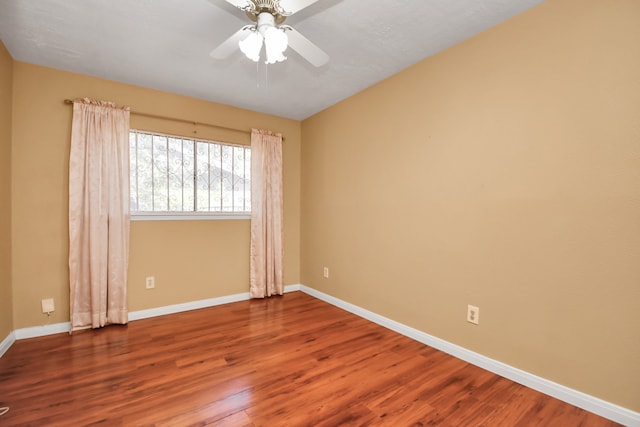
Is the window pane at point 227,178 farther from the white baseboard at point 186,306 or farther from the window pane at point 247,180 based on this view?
the white baseboard at point 186,306

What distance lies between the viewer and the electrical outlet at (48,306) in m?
2.58

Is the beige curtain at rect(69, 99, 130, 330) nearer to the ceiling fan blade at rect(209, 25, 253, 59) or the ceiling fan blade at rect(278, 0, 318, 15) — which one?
the ceiling fan blade at rect(209, 25, 253, 59)

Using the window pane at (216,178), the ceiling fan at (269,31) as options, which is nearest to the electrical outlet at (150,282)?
the window pane at (216,178)

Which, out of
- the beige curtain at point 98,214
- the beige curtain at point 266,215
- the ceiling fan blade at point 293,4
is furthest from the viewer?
the beige curtain at point 266,215

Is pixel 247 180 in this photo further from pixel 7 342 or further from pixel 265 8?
pixel 7 342

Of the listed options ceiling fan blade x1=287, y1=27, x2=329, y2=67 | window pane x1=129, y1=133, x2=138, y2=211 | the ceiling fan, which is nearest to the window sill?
window pane x1=129, y1=133, x2=138, y2=211

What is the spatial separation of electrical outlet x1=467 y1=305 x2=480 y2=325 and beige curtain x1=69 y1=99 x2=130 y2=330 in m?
3.19

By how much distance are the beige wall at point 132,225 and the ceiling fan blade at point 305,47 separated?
6.73 ft

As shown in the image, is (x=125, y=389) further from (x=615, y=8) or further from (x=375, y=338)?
(x=615, y=8)

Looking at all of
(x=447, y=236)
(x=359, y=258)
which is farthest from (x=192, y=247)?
(x=447, y=236)

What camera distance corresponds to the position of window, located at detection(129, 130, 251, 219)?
3.06 m

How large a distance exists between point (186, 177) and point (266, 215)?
41.6 inches

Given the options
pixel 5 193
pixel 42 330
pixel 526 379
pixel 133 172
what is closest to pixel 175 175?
pixel 133 172

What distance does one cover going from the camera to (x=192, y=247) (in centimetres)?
332
